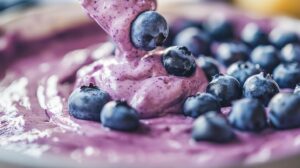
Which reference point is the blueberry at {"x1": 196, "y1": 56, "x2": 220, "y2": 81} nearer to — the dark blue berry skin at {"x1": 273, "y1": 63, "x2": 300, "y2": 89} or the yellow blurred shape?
the dark blue berry skin at {"x1": 273, "y1": 63, "x2": 300, "y2": 89}

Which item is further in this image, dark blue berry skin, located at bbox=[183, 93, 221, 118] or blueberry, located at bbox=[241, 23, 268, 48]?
blueberry, located at bbox=[241, 23, 268, 48]

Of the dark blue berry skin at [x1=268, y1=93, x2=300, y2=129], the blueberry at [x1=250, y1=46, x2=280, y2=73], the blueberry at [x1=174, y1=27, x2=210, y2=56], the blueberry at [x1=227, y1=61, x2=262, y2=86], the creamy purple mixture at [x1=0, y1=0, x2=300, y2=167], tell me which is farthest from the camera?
the blueberry at [x1=174, y1=27, x2=210, y2=56]

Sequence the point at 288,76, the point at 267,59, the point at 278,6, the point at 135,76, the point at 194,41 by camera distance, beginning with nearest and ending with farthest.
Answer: the point at 135,76, the point at 288,76, the point at 267,59, the point at 194,41, the point at 278,6

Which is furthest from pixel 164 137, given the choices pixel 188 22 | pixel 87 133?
pixel 188 22

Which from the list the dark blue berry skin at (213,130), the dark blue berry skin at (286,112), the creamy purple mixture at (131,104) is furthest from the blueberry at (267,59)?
the dark blue berry skin at (213,130)

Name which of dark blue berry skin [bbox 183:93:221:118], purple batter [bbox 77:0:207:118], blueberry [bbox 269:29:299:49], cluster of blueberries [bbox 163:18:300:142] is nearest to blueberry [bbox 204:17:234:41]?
cluster of blueberries [bbox 163:18:300:142]

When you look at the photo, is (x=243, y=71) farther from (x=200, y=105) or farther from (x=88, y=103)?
(x=88, y=103)

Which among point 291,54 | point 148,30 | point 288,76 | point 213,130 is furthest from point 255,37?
point 213,130

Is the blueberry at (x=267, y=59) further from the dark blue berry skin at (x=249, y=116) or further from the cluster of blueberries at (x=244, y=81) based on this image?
the dark blue berry skin at (x=249, y=116)
